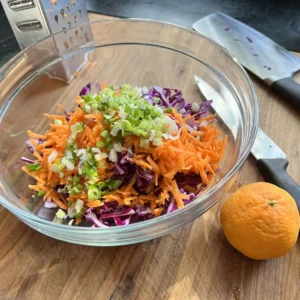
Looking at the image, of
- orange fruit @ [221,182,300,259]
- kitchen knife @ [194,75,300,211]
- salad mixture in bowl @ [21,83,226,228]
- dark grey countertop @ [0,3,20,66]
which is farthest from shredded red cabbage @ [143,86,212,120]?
dark grey countertop @ [0,3,20,66]

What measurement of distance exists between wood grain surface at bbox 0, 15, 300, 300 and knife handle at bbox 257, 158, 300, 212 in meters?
0.15

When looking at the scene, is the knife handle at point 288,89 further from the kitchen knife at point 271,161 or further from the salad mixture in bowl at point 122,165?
the salad mixture in bowl at point 122,165

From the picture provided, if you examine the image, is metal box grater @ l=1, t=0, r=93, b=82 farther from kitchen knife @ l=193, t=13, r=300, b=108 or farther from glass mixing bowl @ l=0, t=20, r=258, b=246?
kitchen knife @ l=193, t=13, r=300, b=108

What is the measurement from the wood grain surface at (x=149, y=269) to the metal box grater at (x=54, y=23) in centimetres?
69

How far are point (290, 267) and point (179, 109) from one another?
24.5 inches

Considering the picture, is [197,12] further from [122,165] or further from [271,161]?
[122,165]

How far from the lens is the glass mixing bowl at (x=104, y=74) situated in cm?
122

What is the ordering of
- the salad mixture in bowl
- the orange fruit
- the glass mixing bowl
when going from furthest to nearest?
1. the glass mixing bowl
2. the salad mixture in bowl
3. the orange fruit

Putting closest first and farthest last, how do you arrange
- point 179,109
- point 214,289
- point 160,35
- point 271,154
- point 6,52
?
point 214,289 < point 271,154 < point 179,109 < point 160,35 < point 6,52

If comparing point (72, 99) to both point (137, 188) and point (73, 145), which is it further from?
point (137, 188)

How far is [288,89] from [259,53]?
0.22 meters

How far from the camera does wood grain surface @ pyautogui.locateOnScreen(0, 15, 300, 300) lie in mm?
974

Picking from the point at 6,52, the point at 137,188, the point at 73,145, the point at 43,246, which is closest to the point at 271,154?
the point at 137,188

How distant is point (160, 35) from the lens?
1.44 m
